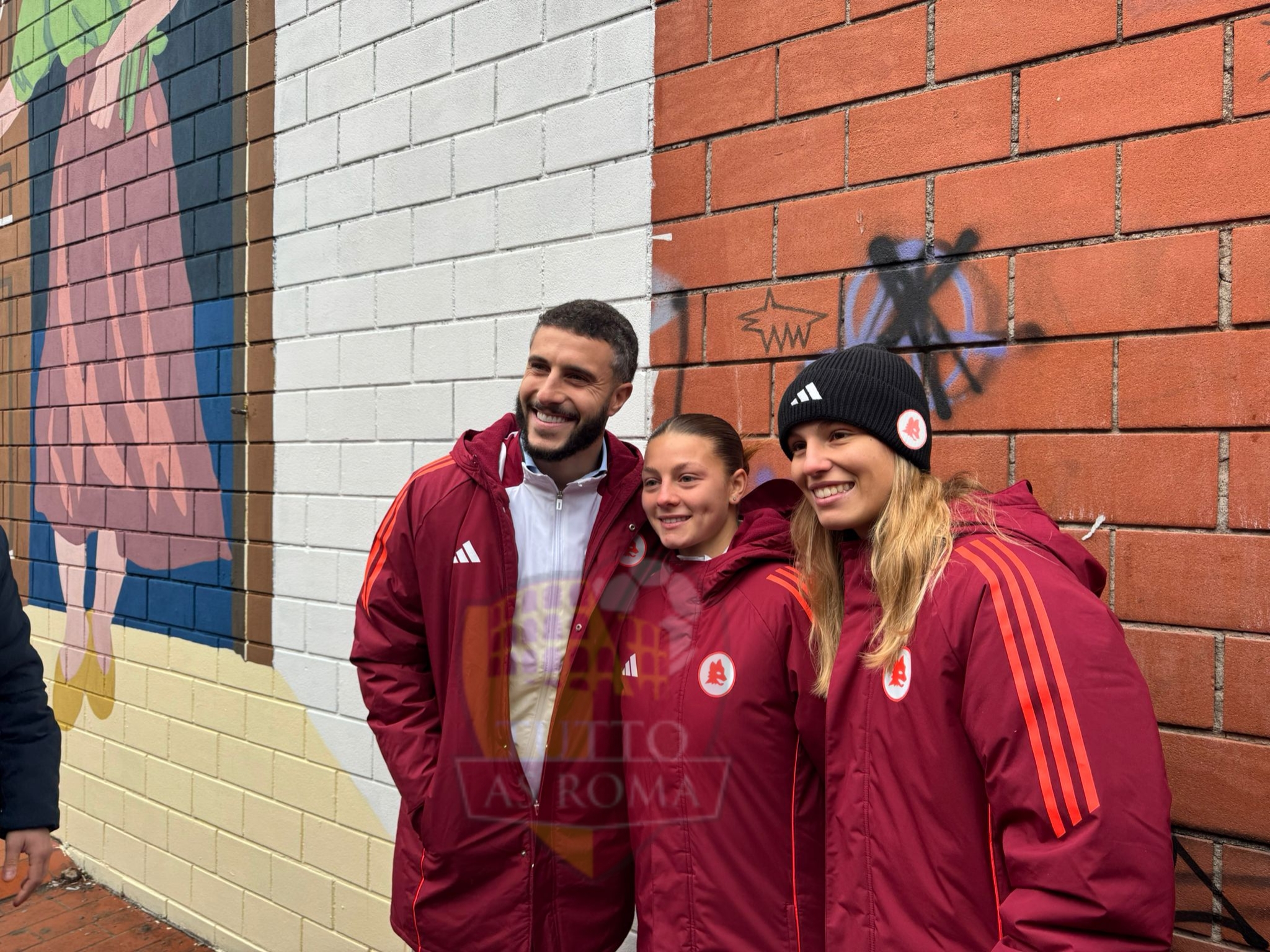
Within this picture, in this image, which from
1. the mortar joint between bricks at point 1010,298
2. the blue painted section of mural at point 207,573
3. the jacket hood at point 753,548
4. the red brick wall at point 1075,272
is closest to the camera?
the red brick wall at point 1075,272

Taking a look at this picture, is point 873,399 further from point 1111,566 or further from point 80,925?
point 80,925

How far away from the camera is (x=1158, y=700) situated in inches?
79.9

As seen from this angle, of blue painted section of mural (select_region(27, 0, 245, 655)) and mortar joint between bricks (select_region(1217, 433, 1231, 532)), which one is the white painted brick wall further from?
mortar joint between bricks (select_region(1217, 433, 1231, 532))

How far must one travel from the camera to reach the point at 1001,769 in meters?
1.46

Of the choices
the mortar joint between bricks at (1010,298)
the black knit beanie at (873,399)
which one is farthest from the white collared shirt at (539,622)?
the mortar joint between bricks at (1010,298)

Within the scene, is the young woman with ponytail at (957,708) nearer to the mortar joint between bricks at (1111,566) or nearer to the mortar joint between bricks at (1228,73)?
the mortar joint between bricks at (1111,566)

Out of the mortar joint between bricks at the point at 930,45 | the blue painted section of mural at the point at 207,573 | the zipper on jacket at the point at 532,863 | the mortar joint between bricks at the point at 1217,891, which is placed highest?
the mortar joint between bricks at the point at 930,45

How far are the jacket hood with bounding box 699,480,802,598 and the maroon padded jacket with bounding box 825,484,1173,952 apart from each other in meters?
0.28

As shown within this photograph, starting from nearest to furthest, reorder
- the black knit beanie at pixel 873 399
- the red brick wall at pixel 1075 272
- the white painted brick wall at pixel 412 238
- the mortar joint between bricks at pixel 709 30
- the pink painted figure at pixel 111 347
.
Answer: the black knit beanie at pixel 873 399
the red brick wall at pixel 1075 272
the mortar joint between bricks at pixel 709 30
the white painted brick wall at pixel 412 238
the pink painted figure at pixel 111 347

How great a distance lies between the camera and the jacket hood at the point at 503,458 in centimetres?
241

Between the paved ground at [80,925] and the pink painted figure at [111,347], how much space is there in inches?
34.4

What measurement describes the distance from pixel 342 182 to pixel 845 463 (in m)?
2.76

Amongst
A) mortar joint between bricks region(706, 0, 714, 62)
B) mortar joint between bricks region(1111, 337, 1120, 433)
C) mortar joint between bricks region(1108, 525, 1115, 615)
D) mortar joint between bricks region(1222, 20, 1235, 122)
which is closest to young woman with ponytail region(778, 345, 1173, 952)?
mortar joint between bricks region(1108, 525, 1115, 615)

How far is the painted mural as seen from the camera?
14.1ft
